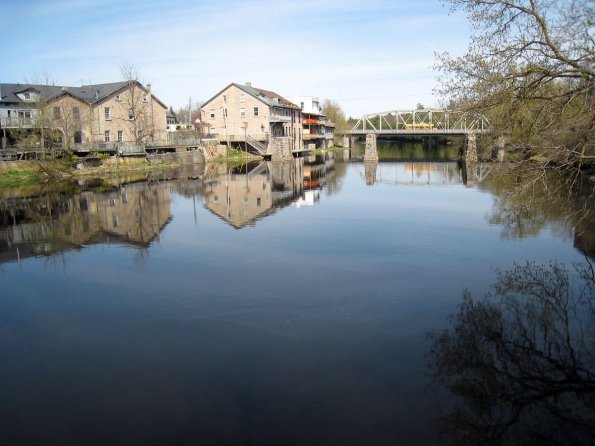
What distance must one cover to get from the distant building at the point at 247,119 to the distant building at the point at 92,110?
885 centimetres

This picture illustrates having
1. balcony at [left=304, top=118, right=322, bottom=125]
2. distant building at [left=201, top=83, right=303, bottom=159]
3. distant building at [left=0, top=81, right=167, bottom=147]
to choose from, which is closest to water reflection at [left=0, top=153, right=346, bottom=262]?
distant building at [left=0, top=81, right=167, bottom=147]

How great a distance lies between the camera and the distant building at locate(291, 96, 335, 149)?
91.5 m

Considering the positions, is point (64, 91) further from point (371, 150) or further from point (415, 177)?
point (415, 177)

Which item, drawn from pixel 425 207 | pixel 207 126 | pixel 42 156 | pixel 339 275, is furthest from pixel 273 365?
pixel 207 126

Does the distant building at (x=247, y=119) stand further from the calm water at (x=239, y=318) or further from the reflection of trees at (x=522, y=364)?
the reflection of trees at (x=522, y=364)

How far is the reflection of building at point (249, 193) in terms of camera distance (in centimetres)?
2566

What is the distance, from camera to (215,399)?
8.04 meters

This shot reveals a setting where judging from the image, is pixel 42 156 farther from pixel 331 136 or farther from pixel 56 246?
pixel 331 136

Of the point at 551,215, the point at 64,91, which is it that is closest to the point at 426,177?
the point at 551,215

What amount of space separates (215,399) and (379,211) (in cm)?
1820

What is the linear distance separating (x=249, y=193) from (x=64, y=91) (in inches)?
1290

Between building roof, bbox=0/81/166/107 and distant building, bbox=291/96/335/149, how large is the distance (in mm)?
33087

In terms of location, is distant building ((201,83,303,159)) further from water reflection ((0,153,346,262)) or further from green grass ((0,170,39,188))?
green grass ((0,170,39,188))

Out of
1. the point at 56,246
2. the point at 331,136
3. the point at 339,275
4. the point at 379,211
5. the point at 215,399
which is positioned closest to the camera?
the point at 215,399
